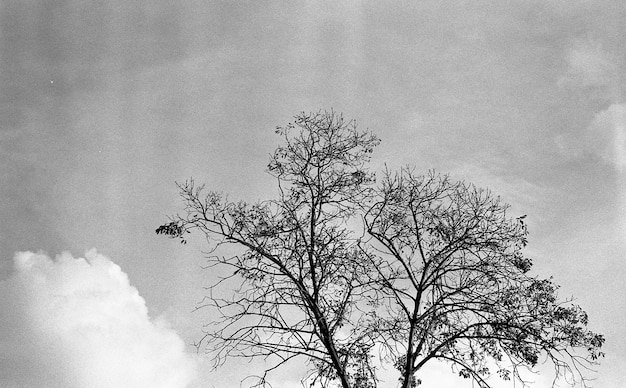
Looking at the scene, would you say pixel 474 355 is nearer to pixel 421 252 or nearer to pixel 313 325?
pixel 421 252

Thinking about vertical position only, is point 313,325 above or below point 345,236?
below

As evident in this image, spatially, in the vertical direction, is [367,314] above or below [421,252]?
below

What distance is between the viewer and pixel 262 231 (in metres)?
15.8

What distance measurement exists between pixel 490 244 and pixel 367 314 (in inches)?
126

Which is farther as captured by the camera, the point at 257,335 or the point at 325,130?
the point at 325,130

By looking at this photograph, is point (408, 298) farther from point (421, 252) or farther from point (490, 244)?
point (490, 244)

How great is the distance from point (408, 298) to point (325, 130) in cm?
444

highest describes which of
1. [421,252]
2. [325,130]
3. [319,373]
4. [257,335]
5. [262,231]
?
[325,130]

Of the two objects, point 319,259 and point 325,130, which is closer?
point 319,259

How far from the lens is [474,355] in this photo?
1533 cm

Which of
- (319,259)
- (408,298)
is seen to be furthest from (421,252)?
(319,259)

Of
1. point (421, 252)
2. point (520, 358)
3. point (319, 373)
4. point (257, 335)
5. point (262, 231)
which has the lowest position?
point (520, 358)

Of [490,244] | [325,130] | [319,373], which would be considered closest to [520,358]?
[490,244]

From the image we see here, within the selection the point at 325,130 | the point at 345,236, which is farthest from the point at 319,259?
the point at 325,130
